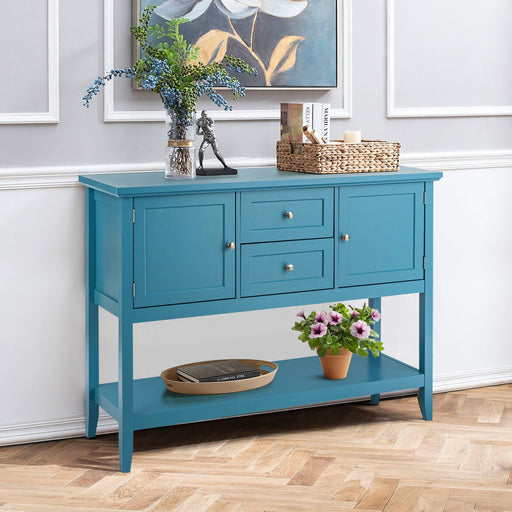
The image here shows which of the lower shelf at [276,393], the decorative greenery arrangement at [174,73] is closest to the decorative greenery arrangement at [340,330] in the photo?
the lower shelf at [276,393]

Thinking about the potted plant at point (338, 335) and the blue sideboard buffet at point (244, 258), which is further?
the potted plant at point (338, 335)

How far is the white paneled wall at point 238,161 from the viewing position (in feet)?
9.91

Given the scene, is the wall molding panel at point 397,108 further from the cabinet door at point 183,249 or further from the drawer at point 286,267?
the cabinet door at point 183,249

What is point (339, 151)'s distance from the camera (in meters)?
3.09

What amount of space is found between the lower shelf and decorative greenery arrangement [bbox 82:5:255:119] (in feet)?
3.09

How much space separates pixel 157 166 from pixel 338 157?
0.64 metres

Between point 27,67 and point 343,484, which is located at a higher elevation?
point 27,67

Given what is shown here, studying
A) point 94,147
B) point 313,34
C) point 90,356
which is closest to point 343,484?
point 90,356

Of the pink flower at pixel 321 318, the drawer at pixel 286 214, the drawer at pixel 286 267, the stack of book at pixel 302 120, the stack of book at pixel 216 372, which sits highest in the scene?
the stack of book at pixel 302 120

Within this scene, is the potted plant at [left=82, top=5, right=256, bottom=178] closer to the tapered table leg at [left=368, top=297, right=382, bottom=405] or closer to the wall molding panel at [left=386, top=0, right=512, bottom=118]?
the wall molding panel at [left=386, top=0, right=512, bottom=118]

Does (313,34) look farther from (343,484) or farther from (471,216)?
(343,484)

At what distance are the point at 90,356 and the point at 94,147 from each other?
2.35 ft

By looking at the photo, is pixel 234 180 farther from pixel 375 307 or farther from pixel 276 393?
pixel 375 307

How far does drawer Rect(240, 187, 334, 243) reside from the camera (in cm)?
290
